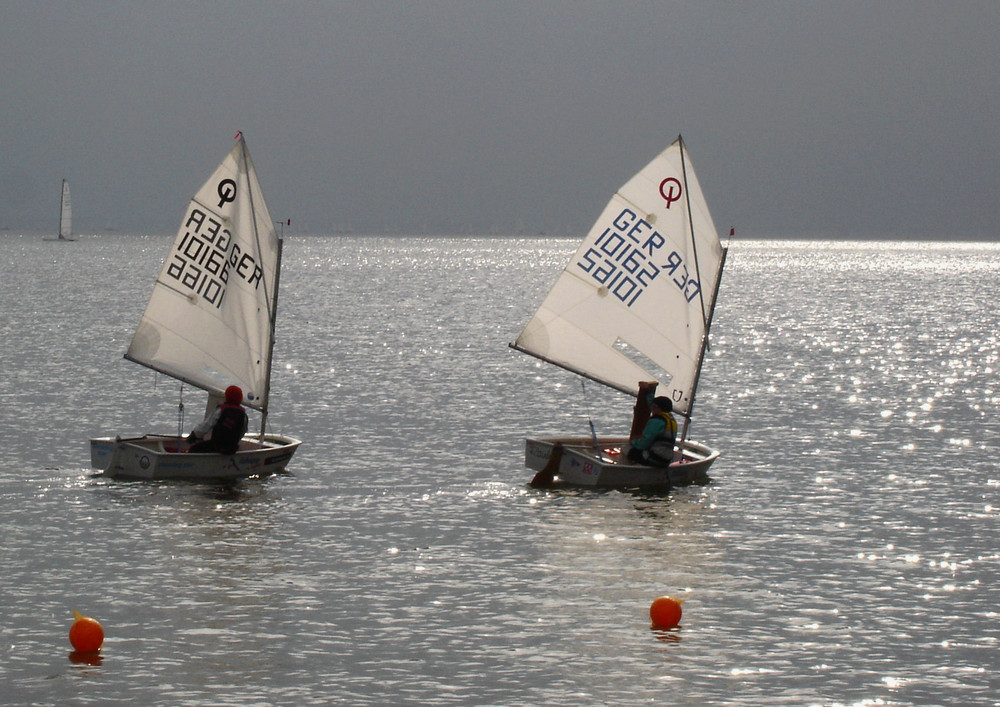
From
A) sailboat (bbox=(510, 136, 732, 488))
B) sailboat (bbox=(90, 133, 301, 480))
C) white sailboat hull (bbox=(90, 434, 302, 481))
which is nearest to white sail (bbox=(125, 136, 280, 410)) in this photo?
sailboat (bbox=(90, 133, 301, 480))

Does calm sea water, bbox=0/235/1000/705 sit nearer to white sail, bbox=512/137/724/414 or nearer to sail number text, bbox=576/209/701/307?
white sail, bbox=512/137/724/414

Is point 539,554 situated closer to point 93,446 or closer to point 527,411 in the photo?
point 93,446

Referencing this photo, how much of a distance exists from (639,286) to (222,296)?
974cm

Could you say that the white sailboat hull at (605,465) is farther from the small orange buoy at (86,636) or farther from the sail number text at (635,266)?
the small orange buoy at (86,636)

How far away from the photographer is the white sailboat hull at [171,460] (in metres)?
33.4

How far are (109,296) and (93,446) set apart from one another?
10755 cm

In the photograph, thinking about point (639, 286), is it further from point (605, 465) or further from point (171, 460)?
point (171, 460)

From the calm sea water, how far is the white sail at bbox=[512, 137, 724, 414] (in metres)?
3.19

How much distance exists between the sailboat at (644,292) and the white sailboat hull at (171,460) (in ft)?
21.1

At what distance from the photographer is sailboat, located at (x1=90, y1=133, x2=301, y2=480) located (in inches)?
1436

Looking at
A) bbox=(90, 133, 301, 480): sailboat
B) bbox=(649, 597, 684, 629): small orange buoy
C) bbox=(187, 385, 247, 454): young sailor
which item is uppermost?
bbox=(90, 133, 301, 480): sailboat

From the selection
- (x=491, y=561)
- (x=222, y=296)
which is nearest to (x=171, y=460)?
(x=222, y=296)

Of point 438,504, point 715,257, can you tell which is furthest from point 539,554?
point 715,257

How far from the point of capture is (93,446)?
34.5 meters
